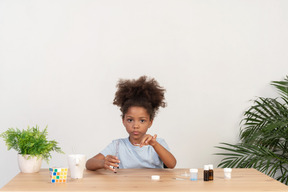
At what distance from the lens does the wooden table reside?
1788mm

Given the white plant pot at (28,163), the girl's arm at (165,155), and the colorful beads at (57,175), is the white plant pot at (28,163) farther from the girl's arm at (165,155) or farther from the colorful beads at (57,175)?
the girl's arm at (165,155)

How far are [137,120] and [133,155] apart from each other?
0.84 feet

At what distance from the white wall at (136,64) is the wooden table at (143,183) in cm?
173

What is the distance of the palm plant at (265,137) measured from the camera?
336 cm

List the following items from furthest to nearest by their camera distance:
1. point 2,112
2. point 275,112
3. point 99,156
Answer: point 2,112, point 275,112, point 99,156

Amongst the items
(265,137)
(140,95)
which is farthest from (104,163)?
(265,137)

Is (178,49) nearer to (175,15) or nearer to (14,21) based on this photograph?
(175,15)

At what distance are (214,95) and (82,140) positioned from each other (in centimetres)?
134

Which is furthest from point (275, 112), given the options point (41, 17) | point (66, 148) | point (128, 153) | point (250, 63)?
point (41, 17)

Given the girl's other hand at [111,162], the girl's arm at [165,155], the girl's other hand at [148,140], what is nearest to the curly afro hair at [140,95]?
the girl's arm at [165,155]

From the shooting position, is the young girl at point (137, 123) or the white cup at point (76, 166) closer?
the white cup at point (76, 166)

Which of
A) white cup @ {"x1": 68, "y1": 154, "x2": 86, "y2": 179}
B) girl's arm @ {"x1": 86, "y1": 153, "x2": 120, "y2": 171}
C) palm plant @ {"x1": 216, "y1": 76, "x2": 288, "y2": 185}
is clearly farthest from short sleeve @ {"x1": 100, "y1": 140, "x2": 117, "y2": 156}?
palm plant @ {"x1": 216, "y1": 76, "x2": 288, "y2": 185}

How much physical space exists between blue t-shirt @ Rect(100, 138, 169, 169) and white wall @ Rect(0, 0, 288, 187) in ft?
3.71

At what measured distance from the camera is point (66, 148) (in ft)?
12.9
